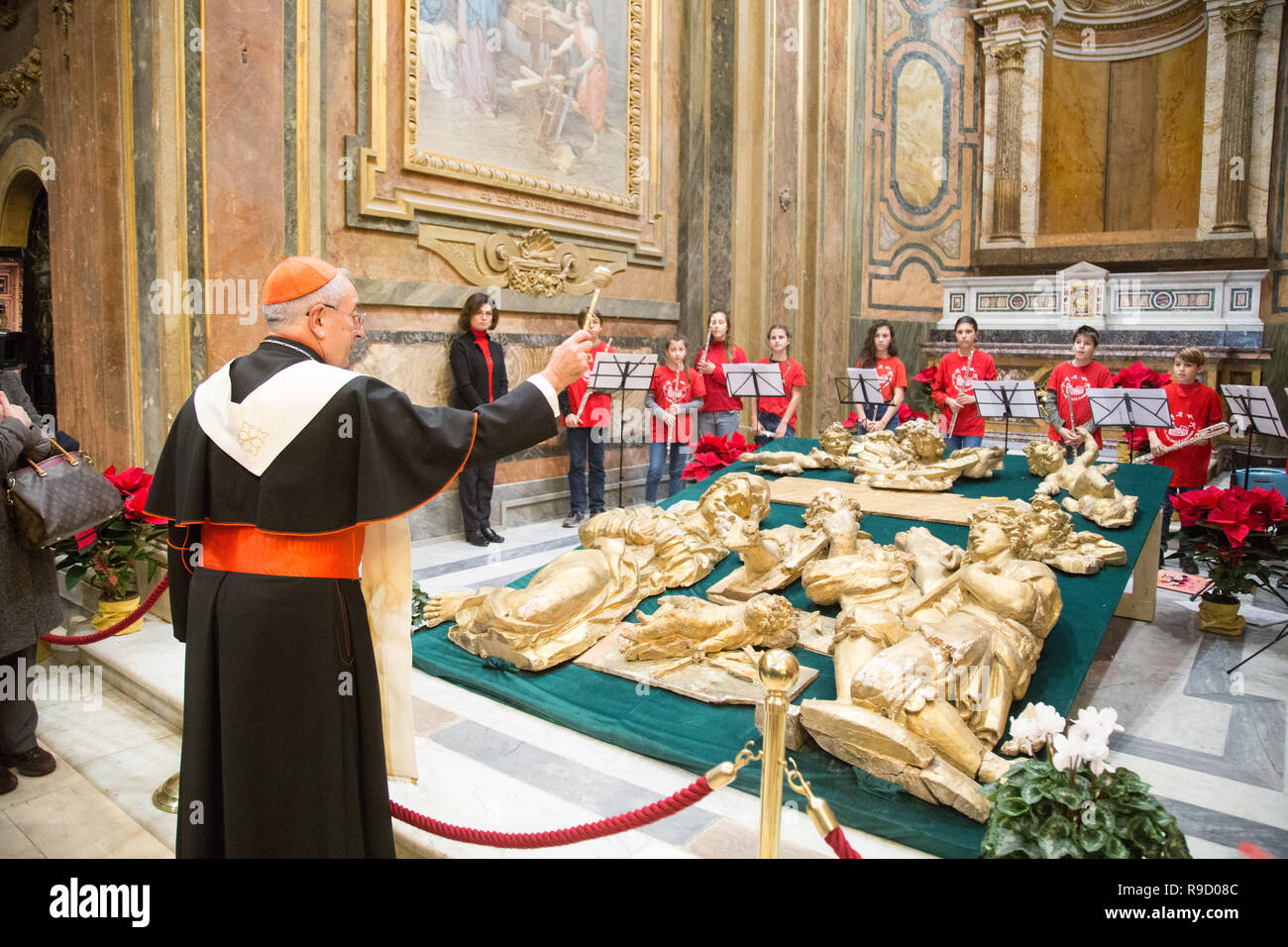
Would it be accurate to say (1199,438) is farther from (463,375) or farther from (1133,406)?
(463,375)

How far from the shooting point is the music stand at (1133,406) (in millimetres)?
5941

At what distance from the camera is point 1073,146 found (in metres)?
13.2

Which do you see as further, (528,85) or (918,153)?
(918,153)

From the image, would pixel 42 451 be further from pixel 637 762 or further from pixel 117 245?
pixel 117 245

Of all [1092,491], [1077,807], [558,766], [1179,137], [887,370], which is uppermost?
[1179,137]

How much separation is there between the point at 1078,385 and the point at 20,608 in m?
6.74

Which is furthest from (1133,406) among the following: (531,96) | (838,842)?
(531,96)

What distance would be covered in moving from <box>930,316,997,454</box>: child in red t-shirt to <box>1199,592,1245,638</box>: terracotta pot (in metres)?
2.65

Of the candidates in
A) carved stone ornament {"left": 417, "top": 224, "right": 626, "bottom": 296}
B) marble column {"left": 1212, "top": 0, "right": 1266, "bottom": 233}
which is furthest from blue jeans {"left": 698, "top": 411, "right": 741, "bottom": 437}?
marble column {"left": 1212, "top": 0, "right": 1266, "bottom": 233}

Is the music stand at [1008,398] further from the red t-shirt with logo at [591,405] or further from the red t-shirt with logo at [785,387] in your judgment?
the red t-shirt with logo at [591,405]

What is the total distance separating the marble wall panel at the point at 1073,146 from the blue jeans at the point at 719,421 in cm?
808

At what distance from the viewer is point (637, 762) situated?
304cm

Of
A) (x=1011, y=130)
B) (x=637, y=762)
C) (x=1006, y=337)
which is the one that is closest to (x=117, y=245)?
(x=637, y=762)

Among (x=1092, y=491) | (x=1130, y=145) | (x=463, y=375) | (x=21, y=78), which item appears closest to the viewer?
(x=1092, y=491)
